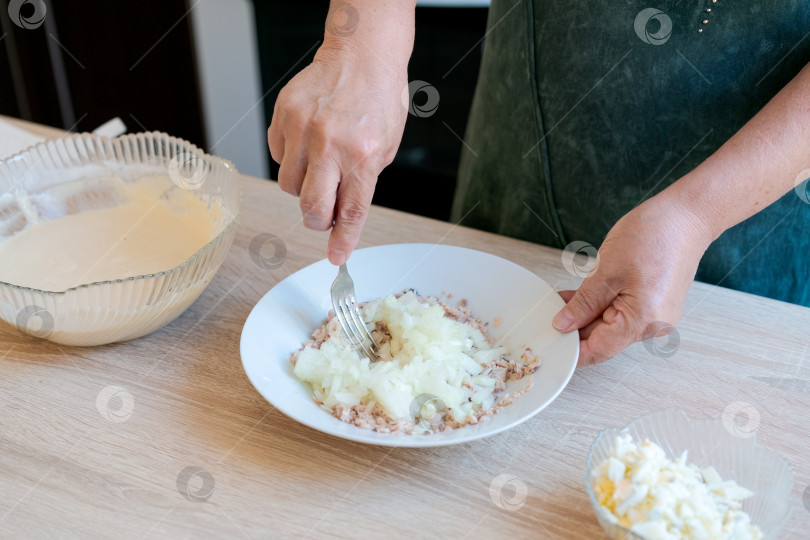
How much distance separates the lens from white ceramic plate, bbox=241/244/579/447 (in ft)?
2.73

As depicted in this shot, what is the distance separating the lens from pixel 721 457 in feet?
2.57

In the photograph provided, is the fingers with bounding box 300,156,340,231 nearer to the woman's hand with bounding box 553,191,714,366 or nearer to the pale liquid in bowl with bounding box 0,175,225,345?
the pale liquid in bowl with bounding box 0,175,225,345

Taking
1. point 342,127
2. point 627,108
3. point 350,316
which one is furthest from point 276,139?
Answer: point 627,108

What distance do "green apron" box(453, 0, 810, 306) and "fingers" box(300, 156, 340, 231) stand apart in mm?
572

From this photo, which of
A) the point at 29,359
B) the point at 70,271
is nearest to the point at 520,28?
the point at 70,271

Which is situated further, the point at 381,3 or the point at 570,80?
the point at 570,80

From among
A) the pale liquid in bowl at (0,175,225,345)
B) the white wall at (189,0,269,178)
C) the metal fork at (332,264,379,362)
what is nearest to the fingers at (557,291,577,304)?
the metal fork at (332,264,379,362)

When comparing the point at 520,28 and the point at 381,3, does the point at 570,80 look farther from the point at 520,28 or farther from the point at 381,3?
the point at 381,3

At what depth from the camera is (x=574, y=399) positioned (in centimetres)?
94

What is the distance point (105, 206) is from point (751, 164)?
1.04 meters

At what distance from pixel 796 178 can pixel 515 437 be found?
549 millimetres

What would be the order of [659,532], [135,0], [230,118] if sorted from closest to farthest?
[659,532], [135,0], [230,118]

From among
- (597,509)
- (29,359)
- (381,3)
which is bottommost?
(29,359)

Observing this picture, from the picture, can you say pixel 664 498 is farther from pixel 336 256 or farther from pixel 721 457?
pixel 336 256
